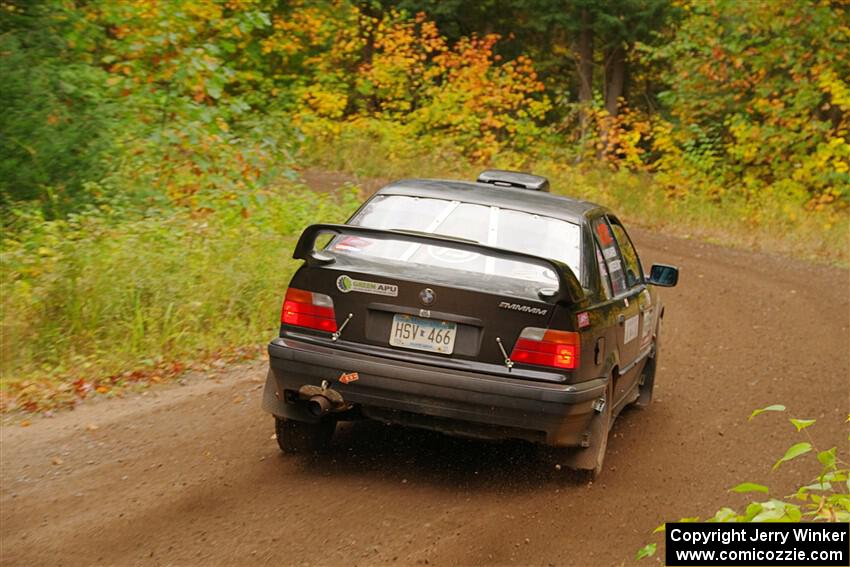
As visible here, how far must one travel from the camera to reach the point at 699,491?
6.52 m

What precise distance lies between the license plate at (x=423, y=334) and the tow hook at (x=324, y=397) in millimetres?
431

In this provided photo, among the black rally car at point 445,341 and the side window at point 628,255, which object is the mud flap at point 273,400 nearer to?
the black rally car at point 445,341

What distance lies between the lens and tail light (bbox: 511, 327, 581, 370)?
5.72 meters

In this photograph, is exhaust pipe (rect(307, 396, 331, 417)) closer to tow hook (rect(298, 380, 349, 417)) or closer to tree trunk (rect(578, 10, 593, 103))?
tow hook (rect(298, 380, 349, 417))

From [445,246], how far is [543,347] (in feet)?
2.58

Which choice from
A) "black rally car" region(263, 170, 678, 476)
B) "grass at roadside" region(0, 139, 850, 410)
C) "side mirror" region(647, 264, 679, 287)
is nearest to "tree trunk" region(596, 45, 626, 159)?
"grass at roadside" region(0, 139, 850, 410)

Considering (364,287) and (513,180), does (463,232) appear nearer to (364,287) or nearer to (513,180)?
(364,287)

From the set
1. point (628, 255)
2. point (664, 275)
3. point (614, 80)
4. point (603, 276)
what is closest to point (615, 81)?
point (614, 80)

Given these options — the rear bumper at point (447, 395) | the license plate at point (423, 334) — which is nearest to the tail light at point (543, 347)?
the rear bumper at point (447, 395)

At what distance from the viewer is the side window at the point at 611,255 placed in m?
7.00

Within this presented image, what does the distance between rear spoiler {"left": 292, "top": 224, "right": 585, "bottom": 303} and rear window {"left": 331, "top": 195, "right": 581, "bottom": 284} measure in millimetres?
99

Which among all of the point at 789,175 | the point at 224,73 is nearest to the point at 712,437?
the point at 224,73

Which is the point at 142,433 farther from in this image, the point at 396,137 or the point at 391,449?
the point at 396,137

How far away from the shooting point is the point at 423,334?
19.0ft
